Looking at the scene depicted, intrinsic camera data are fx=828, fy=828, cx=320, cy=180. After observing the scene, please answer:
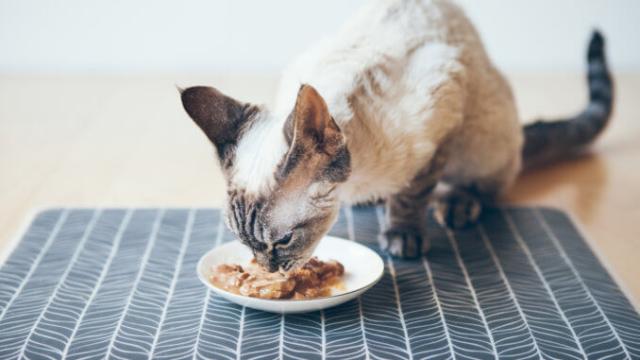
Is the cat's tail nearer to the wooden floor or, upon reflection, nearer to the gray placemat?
the wooden floor

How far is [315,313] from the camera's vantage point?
2.12 meters

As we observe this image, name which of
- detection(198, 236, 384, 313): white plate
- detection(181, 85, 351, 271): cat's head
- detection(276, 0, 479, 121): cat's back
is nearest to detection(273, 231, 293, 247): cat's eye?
detection(181, 85, 351, 271): cat's head

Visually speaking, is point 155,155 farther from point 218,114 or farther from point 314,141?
point 314,141

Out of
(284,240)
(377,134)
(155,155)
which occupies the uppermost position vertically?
(377,134)

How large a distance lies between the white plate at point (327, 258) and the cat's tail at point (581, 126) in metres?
1.17

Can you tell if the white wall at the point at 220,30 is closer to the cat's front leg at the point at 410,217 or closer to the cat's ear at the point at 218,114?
the cat's front leg at the point at 410,217

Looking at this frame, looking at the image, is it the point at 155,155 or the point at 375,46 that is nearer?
the point at 375,46

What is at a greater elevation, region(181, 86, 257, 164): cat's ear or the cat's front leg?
region(181, 86, 257, 164): cat's ear

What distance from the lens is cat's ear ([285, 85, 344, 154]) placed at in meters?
1.75

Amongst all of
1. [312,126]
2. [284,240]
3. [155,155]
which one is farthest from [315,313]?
[155,155]

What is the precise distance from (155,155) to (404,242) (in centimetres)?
144

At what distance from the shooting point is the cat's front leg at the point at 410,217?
2.47 metres

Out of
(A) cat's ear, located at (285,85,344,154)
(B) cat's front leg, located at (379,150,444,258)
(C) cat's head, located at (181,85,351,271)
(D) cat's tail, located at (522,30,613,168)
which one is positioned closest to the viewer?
(A) cat's ear, located at (285,85,344,154)

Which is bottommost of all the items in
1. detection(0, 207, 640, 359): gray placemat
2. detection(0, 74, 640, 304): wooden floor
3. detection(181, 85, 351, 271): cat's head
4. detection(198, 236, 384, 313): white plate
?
detection(0, 74, 640, 304): wooden floor
